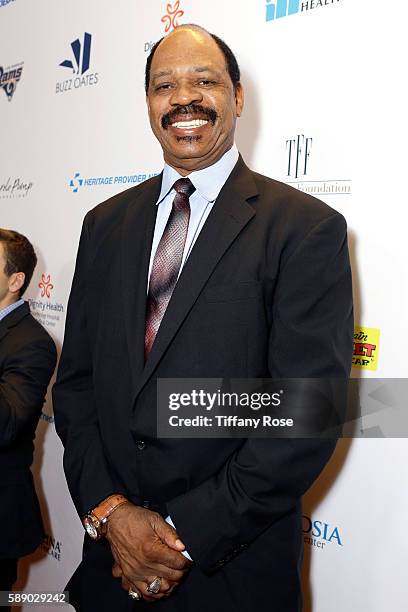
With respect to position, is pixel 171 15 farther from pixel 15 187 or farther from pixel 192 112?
pixel 15 187

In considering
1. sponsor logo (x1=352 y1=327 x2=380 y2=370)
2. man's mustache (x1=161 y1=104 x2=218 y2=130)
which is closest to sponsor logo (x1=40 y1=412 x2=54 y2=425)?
sponsor logo (x1=352 y1=327 x2=380 y2=370)

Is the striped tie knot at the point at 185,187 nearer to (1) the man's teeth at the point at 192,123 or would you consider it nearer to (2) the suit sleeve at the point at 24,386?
(1) the man's teeth at the point at 192,123

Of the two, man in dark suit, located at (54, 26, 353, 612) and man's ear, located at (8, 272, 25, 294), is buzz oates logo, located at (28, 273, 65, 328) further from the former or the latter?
man in dark suit, located at (54, 26, 353, 612)

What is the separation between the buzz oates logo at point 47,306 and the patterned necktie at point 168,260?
1443mm

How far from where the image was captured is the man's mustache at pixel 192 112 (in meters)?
1.45

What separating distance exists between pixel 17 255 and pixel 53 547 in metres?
1.37

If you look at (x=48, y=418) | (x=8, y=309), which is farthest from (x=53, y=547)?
(x=8, y=309)

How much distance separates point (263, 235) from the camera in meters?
1.34

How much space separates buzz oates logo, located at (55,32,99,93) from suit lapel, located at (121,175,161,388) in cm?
124

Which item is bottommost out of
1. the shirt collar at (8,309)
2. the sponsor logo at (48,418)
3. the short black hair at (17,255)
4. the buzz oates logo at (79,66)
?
the sponsor logo at (48,418)

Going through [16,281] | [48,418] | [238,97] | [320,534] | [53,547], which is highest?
[238,97]

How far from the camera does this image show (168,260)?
1437 millimetres

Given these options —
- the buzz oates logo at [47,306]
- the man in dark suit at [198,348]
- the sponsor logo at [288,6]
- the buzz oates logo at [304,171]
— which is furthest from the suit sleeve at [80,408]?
the buzz oates logo at [47,306]

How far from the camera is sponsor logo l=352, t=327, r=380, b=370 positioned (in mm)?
1660
